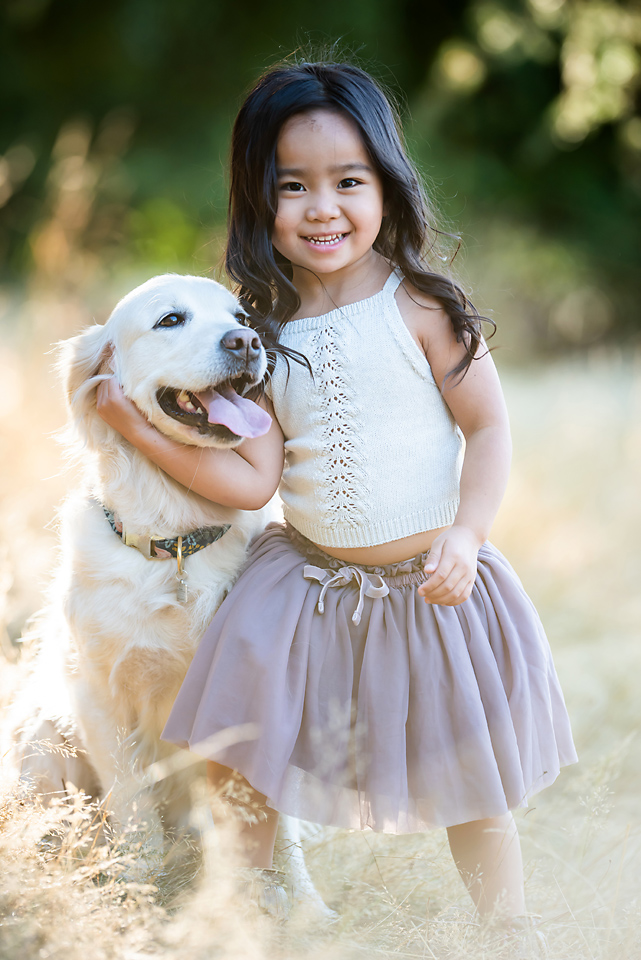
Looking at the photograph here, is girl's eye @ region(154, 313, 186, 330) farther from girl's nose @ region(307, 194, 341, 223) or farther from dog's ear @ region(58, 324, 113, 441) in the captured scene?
girl's nose @ region(307, 194, 341, 223)

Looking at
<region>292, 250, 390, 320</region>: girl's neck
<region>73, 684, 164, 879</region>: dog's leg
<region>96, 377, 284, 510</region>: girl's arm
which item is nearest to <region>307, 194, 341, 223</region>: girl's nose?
<region>292, 250, 390, 320</region>: girl's neck

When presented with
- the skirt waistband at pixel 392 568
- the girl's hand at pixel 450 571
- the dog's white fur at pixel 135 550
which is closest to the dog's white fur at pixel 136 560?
the dog's white fur at pixel 135 550

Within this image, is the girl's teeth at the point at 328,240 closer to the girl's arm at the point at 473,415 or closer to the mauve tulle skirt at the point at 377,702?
the girl's arm at the point at 473,415

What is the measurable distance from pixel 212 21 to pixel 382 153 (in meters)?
9.52

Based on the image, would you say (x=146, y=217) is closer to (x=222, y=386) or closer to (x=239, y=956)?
(x=222, y=386)

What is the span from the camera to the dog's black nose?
1.73 meters

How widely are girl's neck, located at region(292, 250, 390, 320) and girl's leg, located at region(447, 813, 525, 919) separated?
1.16m

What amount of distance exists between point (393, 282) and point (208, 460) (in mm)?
572

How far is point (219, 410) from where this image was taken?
1770mm

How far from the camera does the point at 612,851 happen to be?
6.82 ft

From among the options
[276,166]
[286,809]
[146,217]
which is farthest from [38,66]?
[286,809]

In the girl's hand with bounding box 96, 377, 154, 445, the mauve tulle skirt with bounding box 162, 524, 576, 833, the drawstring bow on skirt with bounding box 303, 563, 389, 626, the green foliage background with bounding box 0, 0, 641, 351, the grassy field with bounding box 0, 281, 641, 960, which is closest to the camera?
the grassy field with bounding box 0, 281, 641, 960

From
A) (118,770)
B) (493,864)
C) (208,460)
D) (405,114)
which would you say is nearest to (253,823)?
(118,770)

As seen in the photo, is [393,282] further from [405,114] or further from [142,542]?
[405,114]
